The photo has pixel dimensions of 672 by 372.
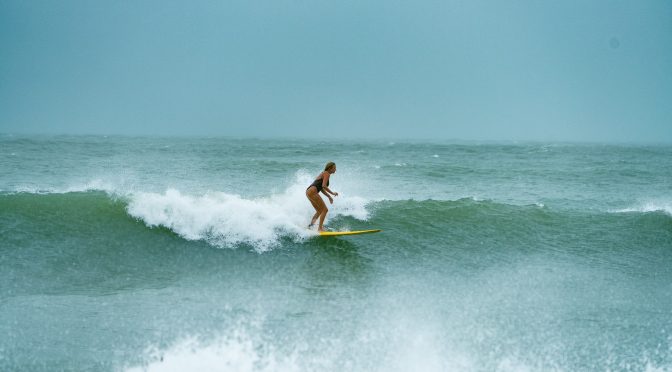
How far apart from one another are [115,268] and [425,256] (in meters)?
5.36

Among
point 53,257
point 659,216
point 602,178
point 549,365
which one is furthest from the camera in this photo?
point 602,178

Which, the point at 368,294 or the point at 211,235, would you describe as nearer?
the point at 368,294

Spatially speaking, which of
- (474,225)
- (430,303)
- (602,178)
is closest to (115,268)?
(430,303)

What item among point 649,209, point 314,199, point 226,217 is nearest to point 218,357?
point 314,199

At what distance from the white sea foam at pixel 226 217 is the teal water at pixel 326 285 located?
1.5 inches

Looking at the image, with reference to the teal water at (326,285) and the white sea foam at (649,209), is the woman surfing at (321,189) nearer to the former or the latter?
the teal water at (326,285)

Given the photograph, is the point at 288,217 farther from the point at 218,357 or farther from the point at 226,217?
the point at 218,357

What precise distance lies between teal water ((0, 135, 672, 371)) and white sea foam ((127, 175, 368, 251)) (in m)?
0.04

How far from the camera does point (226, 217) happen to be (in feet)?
30.6

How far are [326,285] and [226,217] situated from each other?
312 centimetres

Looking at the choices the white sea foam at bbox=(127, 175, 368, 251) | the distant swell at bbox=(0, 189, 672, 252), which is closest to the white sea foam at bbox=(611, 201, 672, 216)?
the distant swell at bbox=(0, 189, 672, 252)

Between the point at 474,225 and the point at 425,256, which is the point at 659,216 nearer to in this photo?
the point at 474,225

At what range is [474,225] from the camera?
10.7 meters

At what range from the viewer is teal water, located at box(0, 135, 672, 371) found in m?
5.16
